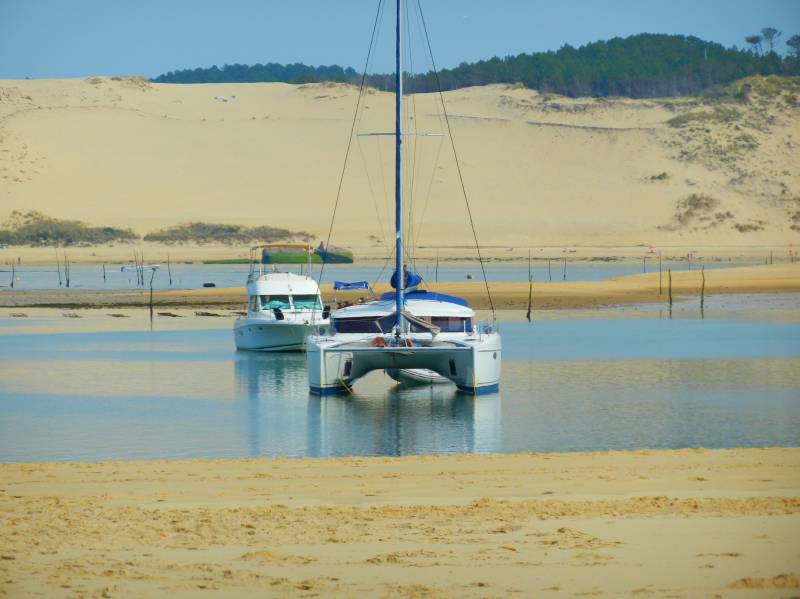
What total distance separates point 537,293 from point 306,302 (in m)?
23.4

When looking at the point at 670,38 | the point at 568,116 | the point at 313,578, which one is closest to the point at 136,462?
the point at 313,578

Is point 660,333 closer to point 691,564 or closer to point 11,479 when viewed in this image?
point 11,479

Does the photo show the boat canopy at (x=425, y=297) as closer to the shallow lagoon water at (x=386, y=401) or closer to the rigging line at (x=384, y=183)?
the shallow lagoon water at (x=386, y=401)

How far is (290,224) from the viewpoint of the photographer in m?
106

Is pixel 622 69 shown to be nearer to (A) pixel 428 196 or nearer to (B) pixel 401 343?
(A) pixel 428 196

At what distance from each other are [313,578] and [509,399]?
612 inches

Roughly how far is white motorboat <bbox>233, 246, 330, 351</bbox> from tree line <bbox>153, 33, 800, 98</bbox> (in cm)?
11203

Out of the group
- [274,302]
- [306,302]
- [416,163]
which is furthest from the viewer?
[416,163]

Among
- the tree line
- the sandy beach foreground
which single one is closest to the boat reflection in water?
the sandy beach foreground

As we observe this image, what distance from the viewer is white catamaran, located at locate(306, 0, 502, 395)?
83.5ft

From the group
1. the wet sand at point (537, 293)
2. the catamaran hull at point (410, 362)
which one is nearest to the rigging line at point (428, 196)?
the wet sand at point (537, 293)

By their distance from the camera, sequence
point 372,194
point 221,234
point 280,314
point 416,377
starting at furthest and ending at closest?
point 372,194
point 221,234
point 280,314
point 416,377

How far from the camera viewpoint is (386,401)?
85.8ft

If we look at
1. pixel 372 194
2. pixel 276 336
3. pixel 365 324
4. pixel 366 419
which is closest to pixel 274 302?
pixel 276 336
